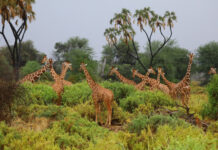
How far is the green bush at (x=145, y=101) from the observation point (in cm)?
883

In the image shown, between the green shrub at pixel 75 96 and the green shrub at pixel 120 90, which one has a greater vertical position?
the green shrub at pixel 120 90

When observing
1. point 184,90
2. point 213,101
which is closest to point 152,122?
point 213,101

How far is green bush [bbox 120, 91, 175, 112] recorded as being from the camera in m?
8.83

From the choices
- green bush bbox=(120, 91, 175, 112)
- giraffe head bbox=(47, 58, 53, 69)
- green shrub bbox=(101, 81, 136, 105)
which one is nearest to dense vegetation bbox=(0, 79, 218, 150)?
green bush bbox=(120, 91, 175, 112)

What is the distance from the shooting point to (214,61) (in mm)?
28281

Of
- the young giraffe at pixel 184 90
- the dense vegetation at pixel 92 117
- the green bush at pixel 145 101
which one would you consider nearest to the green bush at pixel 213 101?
the dense vegetation at pixel 92 117

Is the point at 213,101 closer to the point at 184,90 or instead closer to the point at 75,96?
the point at 184,90

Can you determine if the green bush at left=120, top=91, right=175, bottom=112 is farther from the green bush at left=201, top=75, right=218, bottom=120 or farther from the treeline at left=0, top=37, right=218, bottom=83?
the treeline at left=0, top=37, right=218, bottom=83

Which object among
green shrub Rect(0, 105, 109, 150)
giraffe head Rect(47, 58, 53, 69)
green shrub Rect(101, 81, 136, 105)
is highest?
giraffe head Rect(47, 58, 53, 69)

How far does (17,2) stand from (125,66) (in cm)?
1384

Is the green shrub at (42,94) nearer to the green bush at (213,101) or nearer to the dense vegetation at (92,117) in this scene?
the dense vegetation at (92,117)

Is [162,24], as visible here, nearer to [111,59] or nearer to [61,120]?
[111,59]

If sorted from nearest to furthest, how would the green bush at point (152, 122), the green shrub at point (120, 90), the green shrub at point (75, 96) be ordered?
the green bush at point (152, 122) < the green shrub at point (75, 96) < the green shrub at point (120, 90)

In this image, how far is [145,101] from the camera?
906 centimetres
